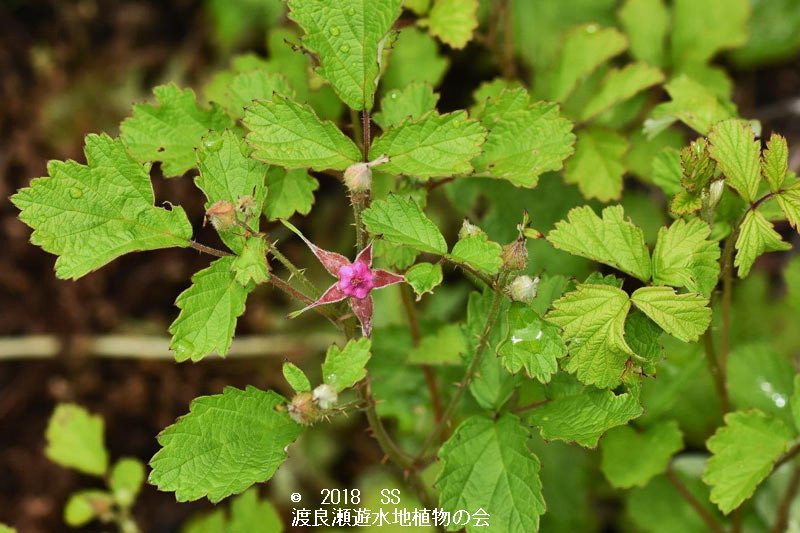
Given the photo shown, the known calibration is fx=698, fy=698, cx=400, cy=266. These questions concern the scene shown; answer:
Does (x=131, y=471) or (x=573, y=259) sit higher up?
(x=573, y=259)

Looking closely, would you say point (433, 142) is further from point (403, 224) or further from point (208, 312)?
point (208, 312)

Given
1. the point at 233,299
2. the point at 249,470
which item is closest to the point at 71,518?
the point at 249,470

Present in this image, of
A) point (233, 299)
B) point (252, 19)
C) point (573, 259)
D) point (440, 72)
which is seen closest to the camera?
point (233, 299)

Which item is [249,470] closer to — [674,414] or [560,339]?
[560,339]

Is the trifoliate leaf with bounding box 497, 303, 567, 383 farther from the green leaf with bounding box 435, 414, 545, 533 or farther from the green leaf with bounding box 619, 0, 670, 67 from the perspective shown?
the green leaf with bounding box 619, 0, 670, 67

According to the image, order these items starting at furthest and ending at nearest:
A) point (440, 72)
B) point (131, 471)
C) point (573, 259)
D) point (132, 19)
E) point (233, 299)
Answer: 1. point (132, 19)
2. point (573, 259)
3. point (131, 471)
4. point (440, 72)
5. point (233, 299)

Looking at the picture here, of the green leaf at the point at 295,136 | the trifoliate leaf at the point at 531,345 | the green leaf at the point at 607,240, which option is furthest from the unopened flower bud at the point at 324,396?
the green leaf at the point at 607,240
